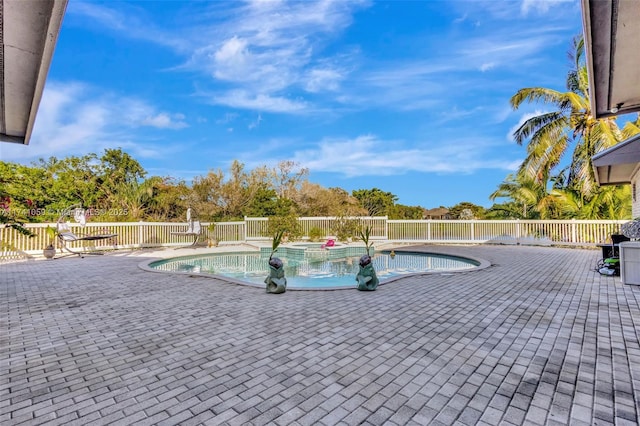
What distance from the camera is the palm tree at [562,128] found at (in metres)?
13.1

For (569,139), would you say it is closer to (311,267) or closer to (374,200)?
(311,267)

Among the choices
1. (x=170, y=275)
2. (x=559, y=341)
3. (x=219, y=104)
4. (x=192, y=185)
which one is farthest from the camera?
(x=219, y=104)

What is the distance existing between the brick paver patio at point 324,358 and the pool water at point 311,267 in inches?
92.0

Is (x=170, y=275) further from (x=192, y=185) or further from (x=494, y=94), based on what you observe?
(x=494, y=94)

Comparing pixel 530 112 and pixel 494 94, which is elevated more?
pixel 494 94

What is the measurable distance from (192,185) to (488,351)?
A: 2019cm

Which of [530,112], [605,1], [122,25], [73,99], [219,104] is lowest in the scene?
[605,1]

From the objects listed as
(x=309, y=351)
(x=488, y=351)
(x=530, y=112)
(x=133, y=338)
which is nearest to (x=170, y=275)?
(x=133, y=338)

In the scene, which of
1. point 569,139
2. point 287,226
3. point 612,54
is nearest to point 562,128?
point 569,139

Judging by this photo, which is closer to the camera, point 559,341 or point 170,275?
point 559,341

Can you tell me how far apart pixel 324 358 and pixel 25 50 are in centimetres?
386

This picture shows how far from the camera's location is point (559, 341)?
2.84 metres

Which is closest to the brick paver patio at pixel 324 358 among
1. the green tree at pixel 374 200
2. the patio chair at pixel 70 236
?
the patio chair at pixel 70 236

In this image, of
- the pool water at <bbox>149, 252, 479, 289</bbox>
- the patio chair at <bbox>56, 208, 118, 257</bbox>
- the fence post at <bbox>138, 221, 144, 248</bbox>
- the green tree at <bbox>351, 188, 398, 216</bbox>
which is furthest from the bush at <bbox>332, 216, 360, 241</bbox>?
the green tree at <bbox>351, 188, 398, 216</bbox>
